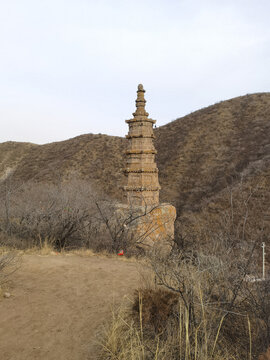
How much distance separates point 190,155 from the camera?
34.1 metres

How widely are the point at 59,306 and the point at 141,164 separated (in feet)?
23.5

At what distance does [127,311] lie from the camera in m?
4.23

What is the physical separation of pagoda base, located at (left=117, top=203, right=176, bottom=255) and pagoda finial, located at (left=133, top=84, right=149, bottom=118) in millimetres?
3769

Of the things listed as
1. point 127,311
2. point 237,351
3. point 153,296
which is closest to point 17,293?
point 127,311

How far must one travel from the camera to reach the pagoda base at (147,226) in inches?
409

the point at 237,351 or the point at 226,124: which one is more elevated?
the point at 226,124

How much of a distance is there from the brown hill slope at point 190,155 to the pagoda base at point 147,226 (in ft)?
44.8

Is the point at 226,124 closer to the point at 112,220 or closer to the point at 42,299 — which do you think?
the point at 112,220

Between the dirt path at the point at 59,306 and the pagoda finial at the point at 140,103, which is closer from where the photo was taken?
the dirt path at the point at 59,306

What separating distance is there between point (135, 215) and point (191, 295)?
24.1 feet

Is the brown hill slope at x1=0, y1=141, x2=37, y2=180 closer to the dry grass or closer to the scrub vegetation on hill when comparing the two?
the scrub vegetation on hill

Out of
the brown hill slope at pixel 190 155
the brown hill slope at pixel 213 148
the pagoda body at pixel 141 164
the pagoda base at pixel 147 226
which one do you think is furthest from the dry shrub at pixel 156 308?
the brown hill slope at pixel 213 148

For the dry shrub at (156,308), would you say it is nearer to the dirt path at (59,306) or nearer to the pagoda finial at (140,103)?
the dirt path at (59,306)

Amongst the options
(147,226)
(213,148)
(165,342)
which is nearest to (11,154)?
(213,148)
